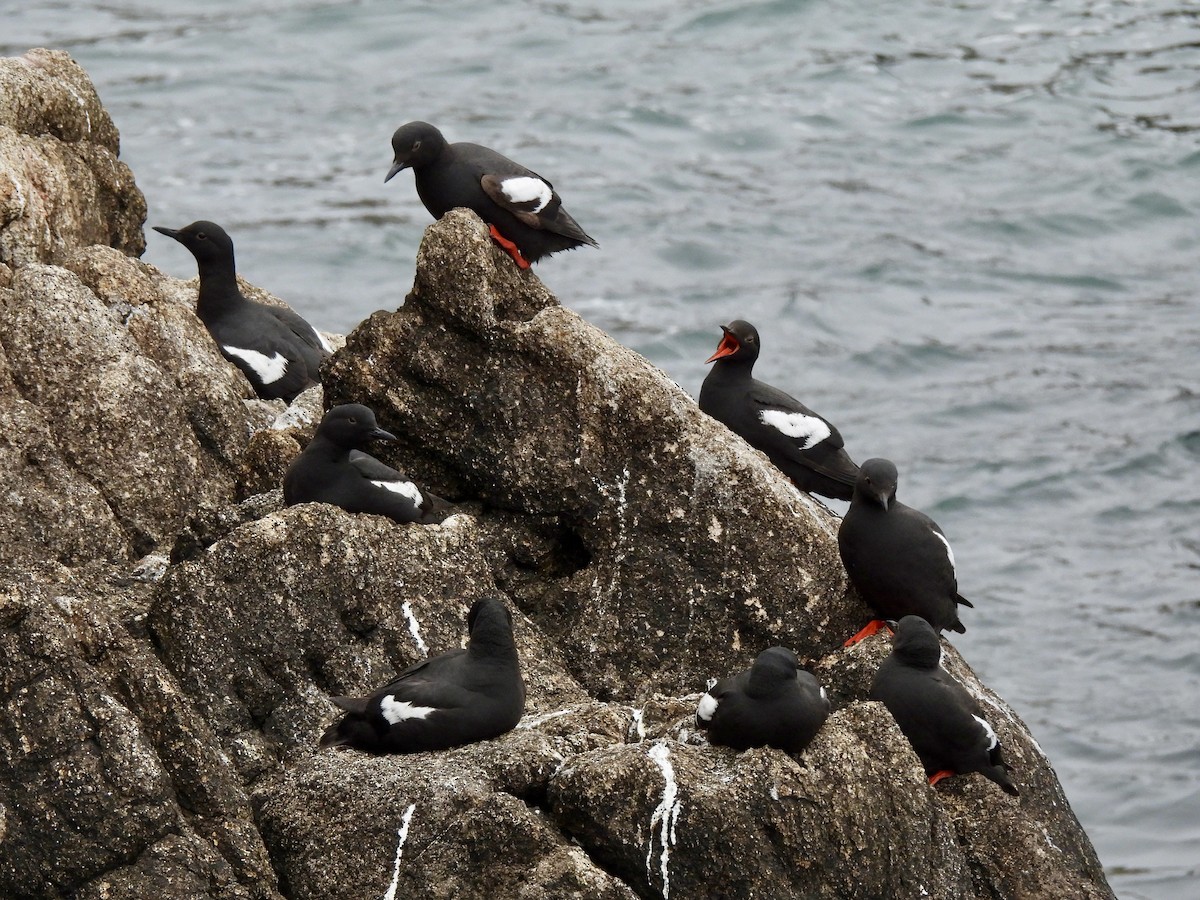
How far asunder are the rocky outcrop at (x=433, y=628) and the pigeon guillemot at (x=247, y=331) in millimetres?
657

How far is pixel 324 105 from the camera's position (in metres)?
32.5

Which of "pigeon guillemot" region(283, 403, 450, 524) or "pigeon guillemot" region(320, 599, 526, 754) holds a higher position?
"pigeon guillemot" region(283, 403, 450, 524)

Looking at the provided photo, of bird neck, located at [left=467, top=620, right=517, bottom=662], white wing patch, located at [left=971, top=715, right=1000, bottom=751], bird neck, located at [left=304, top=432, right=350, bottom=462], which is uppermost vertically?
bird neck, located at [left=304, top=432, right=350, bottom=462]

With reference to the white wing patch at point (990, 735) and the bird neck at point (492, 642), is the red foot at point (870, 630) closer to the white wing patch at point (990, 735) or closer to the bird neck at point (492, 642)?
the white wing patch at point (990, 735)

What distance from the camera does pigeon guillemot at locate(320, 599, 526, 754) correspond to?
6.86 metres

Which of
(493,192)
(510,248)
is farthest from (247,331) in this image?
(510,248)

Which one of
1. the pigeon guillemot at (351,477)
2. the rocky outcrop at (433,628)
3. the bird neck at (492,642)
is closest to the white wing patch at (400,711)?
the rocky outcrop at (433,628)

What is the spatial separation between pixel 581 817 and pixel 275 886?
1.21 metres

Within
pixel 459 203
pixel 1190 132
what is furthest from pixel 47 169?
pixel 1190 132

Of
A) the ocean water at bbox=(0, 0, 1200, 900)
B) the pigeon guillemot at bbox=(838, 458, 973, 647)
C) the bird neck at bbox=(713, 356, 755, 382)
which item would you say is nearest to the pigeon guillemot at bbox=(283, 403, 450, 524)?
the pigeon guillemot at bbox=(838, 458, 973, 647)

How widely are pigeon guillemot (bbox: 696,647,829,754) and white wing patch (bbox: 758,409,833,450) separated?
3493 mm

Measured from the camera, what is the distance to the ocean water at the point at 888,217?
64.4 ft

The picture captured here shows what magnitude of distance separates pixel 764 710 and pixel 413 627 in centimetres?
172

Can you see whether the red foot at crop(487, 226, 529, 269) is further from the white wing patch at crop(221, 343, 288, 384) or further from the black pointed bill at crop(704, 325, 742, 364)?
the white wing patch at crop(221, 343, 288, 384)
